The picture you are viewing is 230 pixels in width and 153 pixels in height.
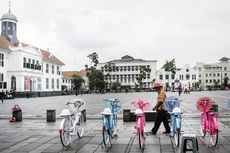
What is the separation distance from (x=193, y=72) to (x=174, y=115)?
132369 mm

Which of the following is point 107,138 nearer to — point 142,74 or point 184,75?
point 142,74

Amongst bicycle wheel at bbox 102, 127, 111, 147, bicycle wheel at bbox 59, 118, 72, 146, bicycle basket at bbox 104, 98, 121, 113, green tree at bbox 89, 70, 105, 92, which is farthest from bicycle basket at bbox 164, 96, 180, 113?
green tree at bbox 89, 70, 105, 92

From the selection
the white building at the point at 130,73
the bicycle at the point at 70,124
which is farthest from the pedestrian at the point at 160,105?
the white building at the point at 130,73

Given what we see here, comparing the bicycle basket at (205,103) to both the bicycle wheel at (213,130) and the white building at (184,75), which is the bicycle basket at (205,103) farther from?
the white building at (184,75)

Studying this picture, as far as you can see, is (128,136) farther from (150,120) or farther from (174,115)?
(150,120)

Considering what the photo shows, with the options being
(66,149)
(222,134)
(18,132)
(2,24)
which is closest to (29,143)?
(66,149)

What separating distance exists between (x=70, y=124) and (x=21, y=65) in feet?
166

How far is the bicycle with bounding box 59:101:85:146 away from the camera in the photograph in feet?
28.4

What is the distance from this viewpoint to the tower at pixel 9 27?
6650cm

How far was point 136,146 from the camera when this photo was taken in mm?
8758

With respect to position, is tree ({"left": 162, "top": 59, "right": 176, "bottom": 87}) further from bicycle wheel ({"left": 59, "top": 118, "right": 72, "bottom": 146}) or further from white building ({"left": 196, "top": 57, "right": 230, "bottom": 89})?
bicycle wheel ({"left": 59, "top": 118, "right": 72, "bottom": 146})

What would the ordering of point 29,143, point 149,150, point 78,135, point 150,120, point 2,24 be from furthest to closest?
point 2,24
point 150,120
point 78,135
point 29,143
point 149,150

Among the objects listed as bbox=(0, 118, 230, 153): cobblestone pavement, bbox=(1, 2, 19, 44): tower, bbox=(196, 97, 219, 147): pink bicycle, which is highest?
bbox=(1, 2, 19, 44): tower

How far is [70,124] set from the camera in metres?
9.31
